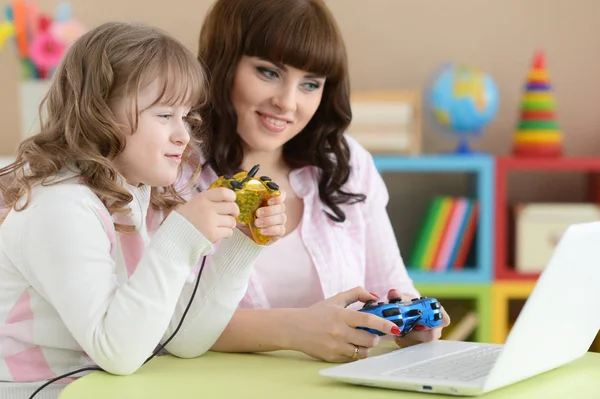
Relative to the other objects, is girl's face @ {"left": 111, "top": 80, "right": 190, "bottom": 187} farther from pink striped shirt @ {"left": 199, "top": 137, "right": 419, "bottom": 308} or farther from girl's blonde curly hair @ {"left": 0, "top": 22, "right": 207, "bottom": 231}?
pink striped shirt @ {"left": 199, "top": 137, "right": 419, "bottom": 308}

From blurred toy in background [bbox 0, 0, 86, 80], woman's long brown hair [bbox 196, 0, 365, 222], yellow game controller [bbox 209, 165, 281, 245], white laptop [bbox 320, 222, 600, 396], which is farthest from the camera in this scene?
blurred toy in background [bbox 0, 0, 86, 80]

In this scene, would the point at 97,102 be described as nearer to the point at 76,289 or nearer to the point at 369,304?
the point at 76,289

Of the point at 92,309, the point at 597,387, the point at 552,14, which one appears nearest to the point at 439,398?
the point at 597,387

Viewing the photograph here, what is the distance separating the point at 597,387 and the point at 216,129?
0.83 metres

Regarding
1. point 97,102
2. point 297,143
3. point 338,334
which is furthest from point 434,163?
point 97,102

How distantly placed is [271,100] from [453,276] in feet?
4.71

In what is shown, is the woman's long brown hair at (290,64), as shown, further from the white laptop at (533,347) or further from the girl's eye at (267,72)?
the white laptop at (533,347)

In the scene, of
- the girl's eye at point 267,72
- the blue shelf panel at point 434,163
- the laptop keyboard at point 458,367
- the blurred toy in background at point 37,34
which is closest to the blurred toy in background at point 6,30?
the blurred toy in background at point 37,34

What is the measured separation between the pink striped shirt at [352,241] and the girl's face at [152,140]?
0.40m

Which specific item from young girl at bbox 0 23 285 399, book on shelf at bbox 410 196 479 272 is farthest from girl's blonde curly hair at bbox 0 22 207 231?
book on shelf at bbox 410 196 479 272

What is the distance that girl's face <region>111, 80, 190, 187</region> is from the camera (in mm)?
1207

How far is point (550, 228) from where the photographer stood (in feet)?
9.45

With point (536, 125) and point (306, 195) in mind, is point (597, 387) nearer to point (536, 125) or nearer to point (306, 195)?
point (306, 195)

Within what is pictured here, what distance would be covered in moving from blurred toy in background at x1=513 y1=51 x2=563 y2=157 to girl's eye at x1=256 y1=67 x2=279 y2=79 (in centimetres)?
150
